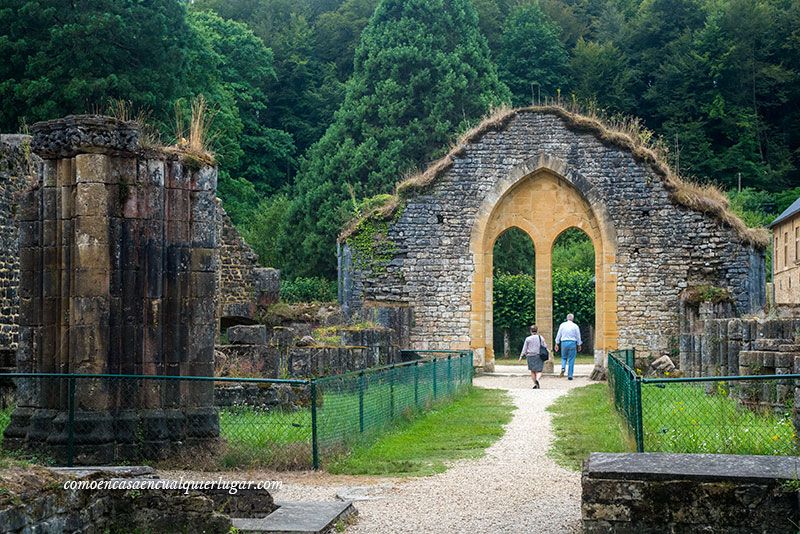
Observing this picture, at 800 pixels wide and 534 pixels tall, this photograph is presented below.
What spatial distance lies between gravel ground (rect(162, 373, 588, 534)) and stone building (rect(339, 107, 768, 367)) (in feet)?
44.4

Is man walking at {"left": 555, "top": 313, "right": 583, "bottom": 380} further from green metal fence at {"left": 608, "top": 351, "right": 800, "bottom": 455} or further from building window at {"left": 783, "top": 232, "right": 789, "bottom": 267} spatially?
building window at {"left": 783, "top": 232, "right": 789, "bottom": 267}

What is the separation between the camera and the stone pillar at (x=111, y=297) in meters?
11.0

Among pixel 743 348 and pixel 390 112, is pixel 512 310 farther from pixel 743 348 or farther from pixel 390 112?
pixel 743 348

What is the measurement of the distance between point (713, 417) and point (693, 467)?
423cm

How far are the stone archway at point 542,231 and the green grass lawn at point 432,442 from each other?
837 centimetres

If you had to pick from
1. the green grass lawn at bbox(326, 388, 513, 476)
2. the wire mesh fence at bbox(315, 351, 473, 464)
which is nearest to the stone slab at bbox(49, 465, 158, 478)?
the green grass lawn at bbox(326, 388, 513, 476)

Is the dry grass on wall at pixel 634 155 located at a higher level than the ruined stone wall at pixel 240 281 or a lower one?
higher

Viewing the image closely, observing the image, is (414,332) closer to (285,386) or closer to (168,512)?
(285,386)

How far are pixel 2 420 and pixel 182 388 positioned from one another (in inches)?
97.3

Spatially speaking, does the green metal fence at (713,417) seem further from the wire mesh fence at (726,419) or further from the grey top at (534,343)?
the grey top at (534,343)

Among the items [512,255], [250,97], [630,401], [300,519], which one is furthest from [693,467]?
[250,97]

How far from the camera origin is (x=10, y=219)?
19.1m

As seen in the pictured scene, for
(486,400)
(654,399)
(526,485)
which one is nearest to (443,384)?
(486,400)

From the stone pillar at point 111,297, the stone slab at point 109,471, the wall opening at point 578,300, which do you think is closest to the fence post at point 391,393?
the stone pillar at point 111,297
